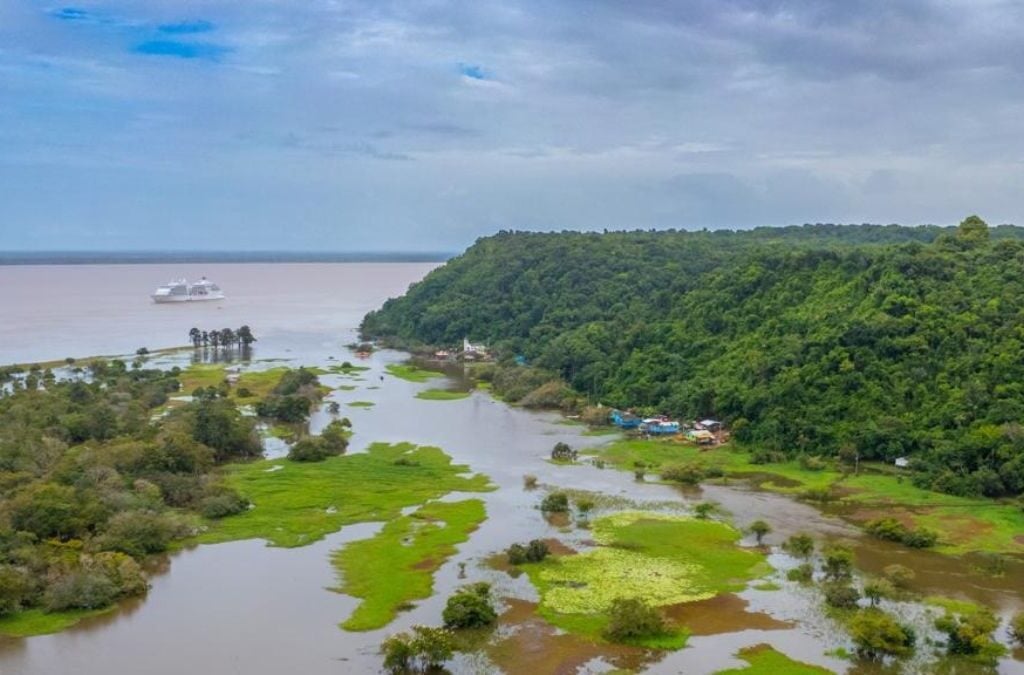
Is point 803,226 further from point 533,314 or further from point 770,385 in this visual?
point 770,385

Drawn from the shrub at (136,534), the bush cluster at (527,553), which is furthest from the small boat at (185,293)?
the bush cluster at (527,553)

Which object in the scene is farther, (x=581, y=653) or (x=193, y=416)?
(x=193, y=416)

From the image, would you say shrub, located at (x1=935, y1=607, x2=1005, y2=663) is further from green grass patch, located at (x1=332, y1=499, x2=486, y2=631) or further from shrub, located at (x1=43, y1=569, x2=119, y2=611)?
shrub, located at (x1=43, y1=569, x2=119, y2=611)

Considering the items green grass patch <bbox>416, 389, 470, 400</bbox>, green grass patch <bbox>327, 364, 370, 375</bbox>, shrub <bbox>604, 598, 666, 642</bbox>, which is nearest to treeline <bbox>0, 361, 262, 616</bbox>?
shrub <bbox>604, 598, 666, 642</bbox>

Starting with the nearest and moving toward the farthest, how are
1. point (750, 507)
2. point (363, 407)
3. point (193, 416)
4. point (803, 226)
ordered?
1. point (750, 507)
2. point (193, 416)
3. point (363, 407)
4. point (803, 226)

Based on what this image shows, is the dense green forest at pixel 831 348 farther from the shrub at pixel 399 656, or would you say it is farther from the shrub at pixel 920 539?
the shrub at pixel 399 656

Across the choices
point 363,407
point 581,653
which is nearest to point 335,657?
point 581,653

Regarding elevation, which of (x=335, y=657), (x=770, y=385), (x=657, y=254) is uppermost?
(x=657, y=254)
